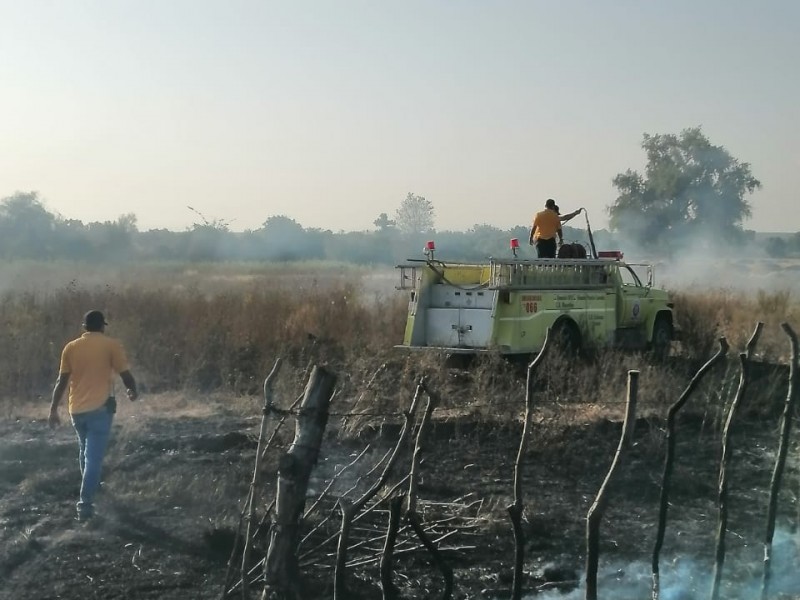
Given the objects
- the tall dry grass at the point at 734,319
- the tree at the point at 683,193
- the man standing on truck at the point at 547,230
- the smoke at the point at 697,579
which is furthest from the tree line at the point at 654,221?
the smoke at the point at 697,579

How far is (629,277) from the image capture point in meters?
16.4

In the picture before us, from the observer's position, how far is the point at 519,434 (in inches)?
438

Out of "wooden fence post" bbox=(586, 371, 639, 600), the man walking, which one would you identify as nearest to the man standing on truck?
the man walking

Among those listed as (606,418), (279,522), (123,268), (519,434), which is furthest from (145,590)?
(123,268)

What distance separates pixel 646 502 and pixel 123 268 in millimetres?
24122

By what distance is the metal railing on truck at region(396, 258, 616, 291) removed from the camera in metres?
13.4

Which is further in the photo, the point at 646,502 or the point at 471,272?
the point at 471,272

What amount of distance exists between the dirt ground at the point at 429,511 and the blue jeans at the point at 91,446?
0.65ft

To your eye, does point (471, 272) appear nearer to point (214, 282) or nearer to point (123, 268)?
point (214, 282)

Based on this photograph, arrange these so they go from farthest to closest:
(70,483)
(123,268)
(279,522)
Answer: (123,268), (70,483), (279,522)

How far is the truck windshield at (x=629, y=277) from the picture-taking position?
53.0ft

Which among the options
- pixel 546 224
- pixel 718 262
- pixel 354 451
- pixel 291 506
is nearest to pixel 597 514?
pixel 291 506

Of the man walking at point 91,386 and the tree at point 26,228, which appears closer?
the man walking at point 91,386

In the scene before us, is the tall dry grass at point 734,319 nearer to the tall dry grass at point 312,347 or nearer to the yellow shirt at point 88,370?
the tall dry grass at point 312,347
